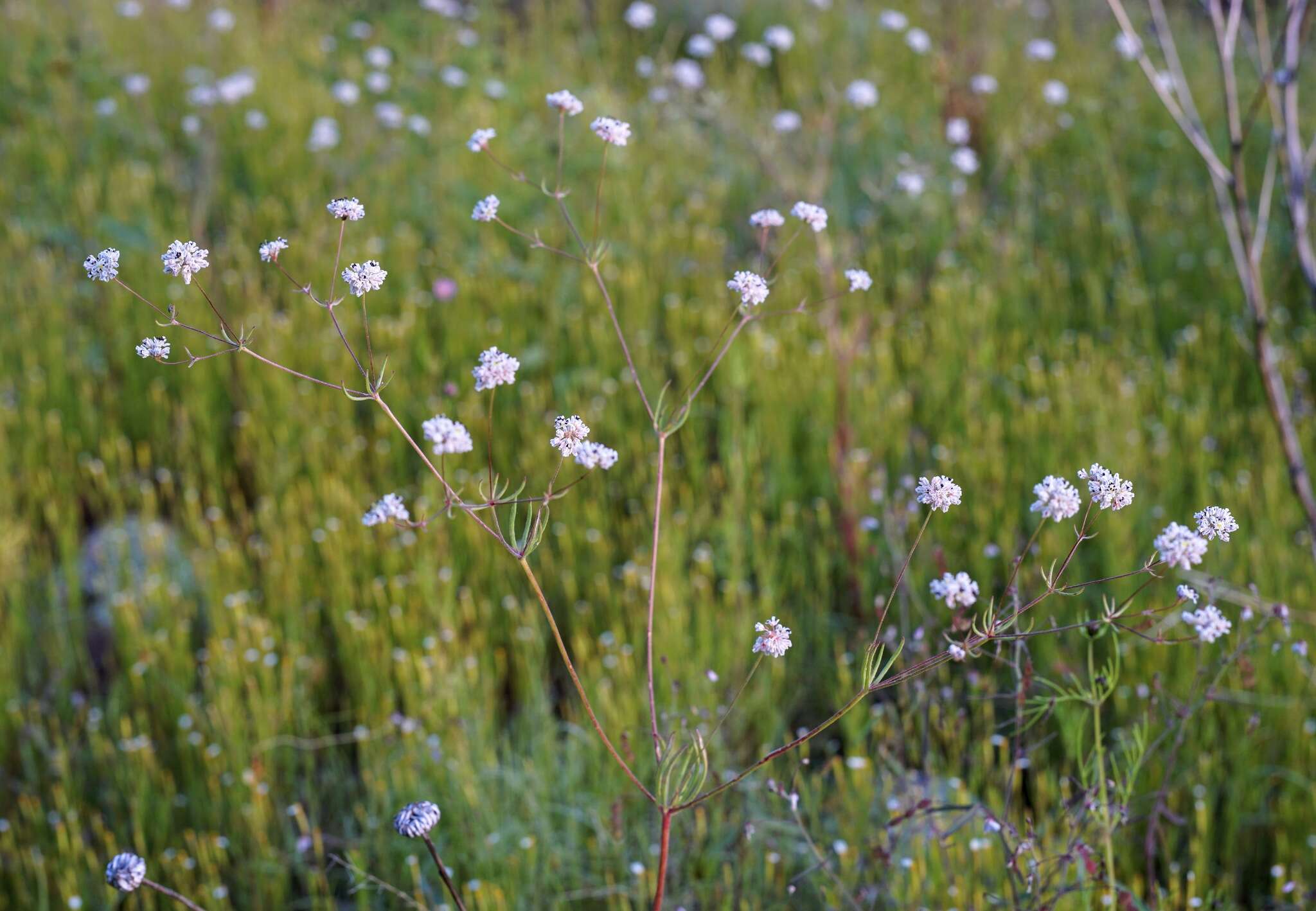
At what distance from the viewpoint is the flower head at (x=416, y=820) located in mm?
1283

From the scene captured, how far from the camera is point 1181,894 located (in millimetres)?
2176

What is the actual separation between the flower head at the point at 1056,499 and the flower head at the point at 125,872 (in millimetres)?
1118

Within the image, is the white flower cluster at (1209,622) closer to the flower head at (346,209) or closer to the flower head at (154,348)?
the flower head at (346,209)

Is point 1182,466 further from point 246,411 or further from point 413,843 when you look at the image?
point 246,411

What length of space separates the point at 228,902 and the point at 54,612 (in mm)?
1058

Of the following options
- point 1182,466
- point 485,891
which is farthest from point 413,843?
point 1182,466

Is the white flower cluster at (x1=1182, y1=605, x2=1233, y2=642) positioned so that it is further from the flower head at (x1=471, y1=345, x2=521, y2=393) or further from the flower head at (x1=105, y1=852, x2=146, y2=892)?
the flower head at (x1=105, y1=852, x2=146, y2=892)

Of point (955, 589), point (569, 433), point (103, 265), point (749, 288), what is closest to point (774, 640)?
point (955, 589)

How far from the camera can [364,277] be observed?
1.27 metres

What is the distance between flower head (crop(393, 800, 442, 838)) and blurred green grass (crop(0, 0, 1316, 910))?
27.2 inches

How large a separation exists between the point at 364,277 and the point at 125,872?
757mm

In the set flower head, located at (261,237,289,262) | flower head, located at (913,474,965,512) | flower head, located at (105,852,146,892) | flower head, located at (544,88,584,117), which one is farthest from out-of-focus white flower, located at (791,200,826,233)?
flower head, located at (105,852,146,892)

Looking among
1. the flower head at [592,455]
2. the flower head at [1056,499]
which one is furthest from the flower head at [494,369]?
the flower head at [1056,499]

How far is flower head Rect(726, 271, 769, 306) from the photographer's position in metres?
1.37
